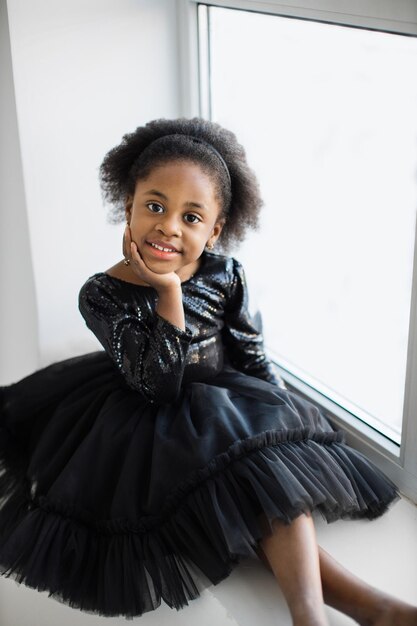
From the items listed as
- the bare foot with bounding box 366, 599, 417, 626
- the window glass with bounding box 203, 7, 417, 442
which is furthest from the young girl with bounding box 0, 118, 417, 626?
the window glass with bounding box 203, 7, 417, 442

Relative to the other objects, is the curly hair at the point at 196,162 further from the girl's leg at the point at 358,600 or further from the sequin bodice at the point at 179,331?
the girl's leg at the point at 358,600

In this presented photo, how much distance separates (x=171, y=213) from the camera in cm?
→ 112

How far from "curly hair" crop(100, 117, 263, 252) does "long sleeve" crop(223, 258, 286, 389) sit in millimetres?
97

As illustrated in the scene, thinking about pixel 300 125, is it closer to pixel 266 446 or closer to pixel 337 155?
pixel 337 155

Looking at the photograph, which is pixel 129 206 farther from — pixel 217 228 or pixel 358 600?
pixel 358 600

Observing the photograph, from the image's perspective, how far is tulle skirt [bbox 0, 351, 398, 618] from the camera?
38.7 inches

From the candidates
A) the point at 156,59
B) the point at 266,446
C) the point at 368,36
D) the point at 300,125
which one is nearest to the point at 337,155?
the point at 300,125

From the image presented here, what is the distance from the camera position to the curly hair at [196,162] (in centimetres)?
117

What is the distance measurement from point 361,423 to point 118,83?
0.95m

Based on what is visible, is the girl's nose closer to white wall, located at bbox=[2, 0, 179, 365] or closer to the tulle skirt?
the tulle skirt

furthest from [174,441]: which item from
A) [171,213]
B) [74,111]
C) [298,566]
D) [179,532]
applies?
[74,111]

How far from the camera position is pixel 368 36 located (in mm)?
1272

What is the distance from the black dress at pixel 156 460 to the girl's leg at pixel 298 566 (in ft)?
0.09

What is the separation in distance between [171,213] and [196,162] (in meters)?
0.10
